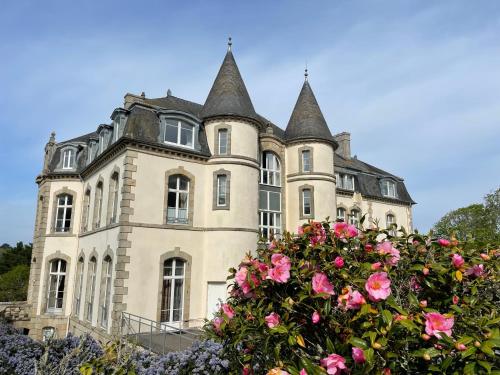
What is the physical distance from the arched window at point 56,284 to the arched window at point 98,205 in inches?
192

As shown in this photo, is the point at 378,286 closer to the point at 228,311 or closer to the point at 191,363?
the point at 228,311

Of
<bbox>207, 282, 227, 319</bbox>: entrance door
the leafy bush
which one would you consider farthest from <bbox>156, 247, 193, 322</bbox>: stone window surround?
the leafy bush

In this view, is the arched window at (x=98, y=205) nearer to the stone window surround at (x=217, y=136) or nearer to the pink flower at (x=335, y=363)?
the stone window surround at (x=217, y=136)

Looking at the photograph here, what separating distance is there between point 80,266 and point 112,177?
20.1 feet

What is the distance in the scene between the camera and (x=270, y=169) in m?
20.1

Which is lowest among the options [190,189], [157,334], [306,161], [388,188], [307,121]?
[157,334]

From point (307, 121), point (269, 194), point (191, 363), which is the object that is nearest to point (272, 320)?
point (191, 363)

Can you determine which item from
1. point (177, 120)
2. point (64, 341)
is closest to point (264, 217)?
point (177, 120)

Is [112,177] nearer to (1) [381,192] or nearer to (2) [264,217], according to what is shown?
(2) [264,217]

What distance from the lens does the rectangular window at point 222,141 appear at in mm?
16986

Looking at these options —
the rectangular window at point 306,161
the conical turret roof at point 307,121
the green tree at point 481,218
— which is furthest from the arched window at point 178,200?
the green tree at point 481,218

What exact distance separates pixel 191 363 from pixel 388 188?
25907mm

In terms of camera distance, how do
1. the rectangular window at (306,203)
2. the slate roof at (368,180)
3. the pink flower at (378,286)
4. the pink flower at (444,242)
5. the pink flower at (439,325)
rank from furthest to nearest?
the slate roof at (368,180) < the rectangular window at (306,203) < the pink flower at (444,242) < the pink flower at (378,286) < the pink flower at (439,325)

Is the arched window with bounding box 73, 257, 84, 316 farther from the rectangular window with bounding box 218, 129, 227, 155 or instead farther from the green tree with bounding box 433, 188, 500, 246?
the green tree with bounding box 433, 188, 500, 246
